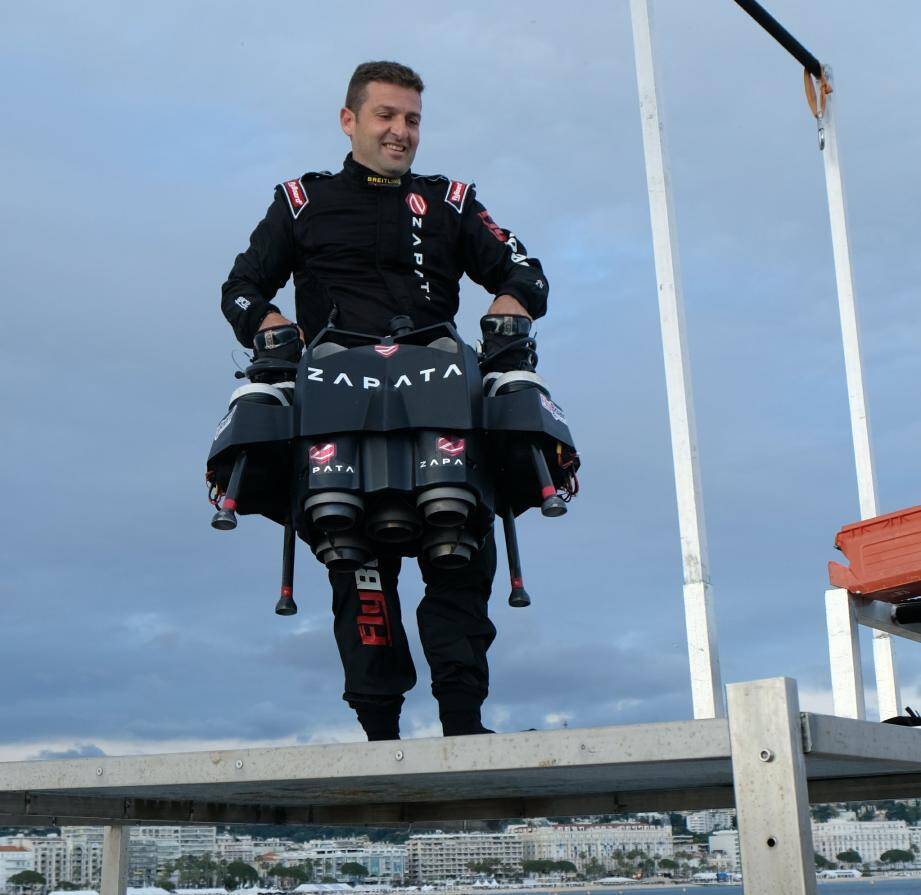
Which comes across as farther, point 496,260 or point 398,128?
point 496,260

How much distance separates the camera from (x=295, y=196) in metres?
4.55

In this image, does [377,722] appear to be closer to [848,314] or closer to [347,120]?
[347,120]

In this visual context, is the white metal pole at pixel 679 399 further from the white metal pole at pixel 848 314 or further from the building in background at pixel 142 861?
the white metal pole at pixel 848 314

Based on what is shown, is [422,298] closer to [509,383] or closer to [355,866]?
[509,383]

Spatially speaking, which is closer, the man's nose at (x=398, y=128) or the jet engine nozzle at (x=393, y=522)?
the jet engine nozzle at (x=393, y=522)

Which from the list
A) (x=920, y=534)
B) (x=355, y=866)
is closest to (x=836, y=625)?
(x=920, y=534)

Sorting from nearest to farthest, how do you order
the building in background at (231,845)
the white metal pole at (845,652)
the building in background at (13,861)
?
the white metal pole at (845,652), the building in background at (231,845), the building in background at (13,861)

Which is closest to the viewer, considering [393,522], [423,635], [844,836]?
[393,522]

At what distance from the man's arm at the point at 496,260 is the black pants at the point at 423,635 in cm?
82

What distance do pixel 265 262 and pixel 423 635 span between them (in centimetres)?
141

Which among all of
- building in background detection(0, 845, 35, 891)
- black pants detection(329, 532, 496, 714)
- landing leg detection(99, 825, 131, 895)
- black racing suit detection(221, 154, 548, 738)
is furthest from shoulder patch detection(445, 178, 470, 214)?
building in background detection(0, 845, 35, 891)

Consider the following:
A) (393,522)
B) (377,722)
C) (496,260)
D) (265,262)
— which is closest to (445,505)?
(393,522)

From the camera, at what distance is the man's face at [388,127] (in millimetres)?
4426

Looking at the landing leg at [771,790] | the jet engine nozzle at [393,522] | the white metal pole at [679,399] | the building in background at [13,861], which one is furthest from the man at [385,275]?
the building in background at [13,861]
